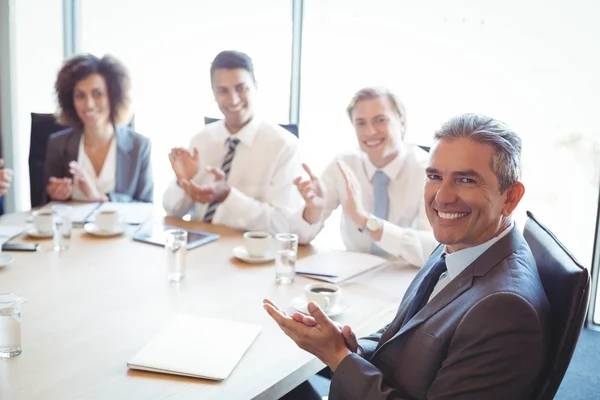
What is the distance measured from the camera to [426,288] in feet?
4.41

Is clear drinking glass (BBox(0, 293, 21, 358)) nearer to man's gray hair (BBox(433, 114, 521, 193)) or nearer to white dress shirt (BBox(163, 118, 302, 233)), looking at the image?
man's gray hair (BBox(433, 114, 521, 193))

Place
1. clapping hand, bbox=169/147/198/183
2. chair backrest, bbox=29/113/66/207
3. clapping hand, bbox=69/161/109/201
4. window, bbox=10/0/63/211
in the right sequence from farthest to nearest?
window, bbox=10/0/63/211 → chair backrest, bbox=29/113/66/207 → clapping hand, bbox=69/161/109/201 → clapping hand, bbox=169/147/198/183

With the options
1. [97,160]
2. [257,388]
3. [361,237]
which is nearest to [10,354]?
[257,388]

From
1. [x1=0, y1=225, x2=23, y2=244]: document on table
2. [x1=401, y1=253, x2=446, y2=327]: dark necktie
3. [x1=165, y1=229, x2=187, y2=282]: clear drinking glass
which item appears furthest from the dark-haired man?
[x1=401, y1=253, x2=446, y2=327]: dark necktie

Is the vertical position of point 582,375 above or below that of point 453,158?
below

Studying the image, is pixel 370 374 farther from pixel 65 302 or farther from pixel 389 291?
pixel 65 302

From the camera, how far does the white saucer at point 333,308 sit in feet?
5.13

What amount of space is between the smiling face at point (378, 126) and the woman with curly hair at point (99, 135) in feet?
3.99

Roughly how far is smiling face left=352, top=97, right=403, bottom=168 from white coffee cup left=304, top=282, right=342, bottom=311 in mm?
927

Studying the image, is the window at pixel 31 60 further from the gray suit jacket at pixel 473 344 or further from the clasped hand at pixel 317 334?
the gray suit jacket at pixel 473 344

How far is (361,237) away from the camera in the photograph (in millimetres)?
2461

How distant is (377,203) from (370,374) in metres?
1.31

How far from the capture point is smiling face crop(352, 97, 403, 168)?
2373 mm

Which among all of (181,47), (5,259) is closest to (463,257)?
(5,259)
